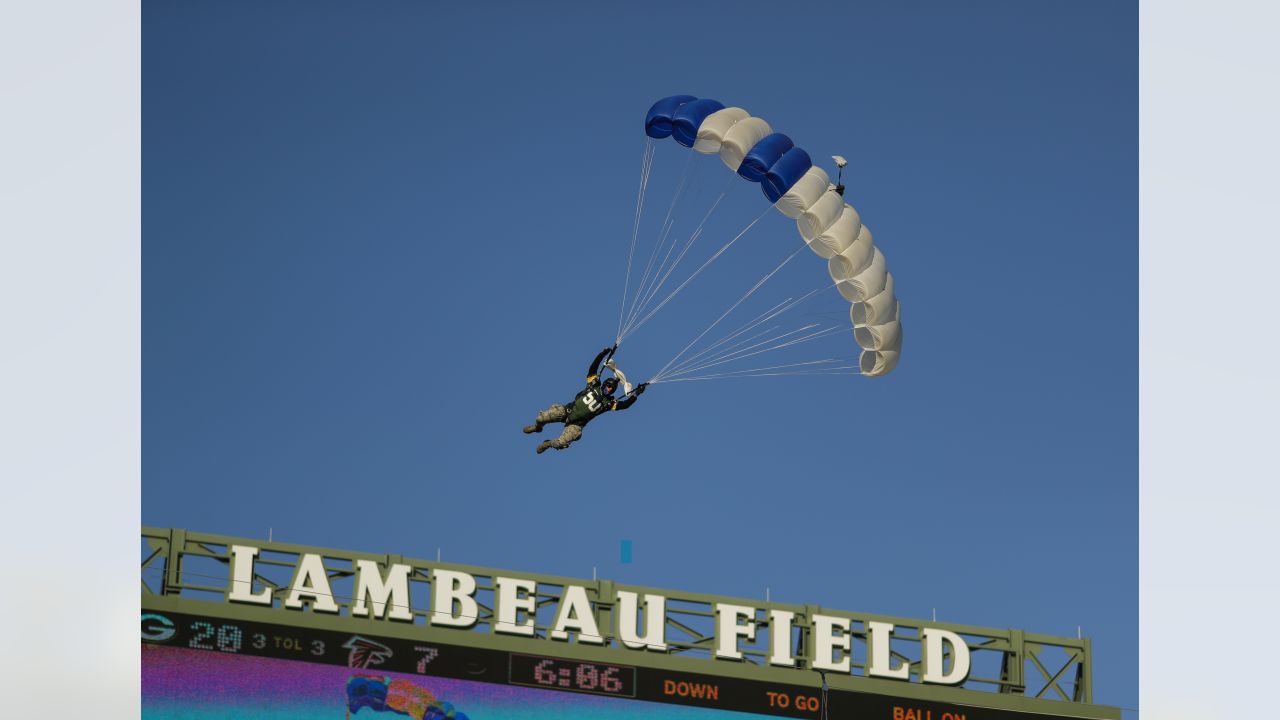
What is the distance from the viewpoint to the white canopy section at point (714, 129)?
1845 inches

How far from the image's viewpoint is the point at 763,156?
1822 inches

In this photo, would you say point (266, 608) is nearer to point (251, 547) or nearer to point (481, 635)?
point (251, 547)

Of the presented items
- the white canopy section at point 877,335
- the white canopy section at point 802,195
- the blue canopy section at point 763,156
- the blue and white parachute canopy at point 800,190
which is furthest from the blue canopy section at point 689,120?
the white canopy section at point 877,335

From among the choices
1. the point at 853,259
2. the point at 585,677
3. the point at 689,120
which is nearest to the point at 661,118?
the point at 689,120

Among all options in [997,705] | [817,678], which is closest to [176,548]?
[817,678]

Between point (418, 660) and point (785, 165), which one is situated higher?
point (785, 165)

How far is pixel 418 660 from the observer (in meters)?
52.4

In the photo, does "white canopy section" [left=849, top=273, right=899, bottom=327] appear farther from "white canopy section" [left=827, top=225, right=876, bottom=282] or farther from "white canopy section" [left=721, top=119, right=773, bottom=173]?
"white canopy section" [left=721, top=119, right=773, bottom=173]

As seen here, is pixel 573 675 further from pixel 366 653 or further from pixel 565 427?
pixel 565 427

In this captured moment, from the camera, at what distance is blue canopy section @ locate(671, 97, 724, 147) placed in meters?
47.2

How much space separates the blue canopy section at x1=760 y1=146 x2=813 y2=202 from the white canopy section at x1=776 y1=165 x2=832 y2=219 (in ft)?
0.36

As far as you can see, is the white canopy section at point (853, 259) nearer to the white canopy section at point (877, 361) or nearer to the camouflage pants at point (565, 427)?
the white canopy section at point (877, 361)
